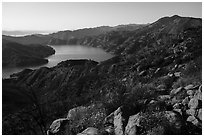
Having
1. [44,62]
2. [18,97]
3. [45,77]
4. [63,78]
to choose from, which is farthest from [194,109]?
[44,62]

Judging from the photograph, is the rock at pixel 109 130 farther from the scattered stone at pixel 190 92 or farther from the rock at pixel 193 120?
the scattered stone at pixel 190 92

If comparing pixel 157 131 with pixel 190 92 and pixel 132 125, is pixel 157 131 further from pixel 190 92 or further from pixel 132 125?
pixel 190 92

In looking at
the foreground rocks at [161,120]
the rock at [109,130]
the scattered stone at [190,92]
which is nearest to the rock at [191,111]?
the foreground rocks at [161,120]

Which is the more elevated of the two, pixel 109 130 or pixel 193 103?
pixel 193 103

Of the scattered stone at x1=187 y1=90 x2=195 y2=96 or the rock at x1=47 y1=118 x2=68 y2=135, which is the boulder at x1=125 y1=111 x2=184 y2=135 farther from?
the rock at x1=47 y1=118 x2=68 y2=135

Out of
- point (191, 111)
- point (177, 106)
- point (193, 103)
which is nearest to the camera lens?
point (191, 111)

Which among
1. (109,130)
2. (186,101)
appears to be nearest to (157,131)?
(109,130)

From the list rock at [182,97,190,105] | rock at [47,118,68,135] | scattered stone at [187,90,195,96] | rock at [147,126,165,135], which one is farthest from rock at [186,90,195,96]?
rock at [47,118,68,135]

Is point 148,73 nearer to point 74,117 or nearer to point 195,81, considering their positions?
point 195,81

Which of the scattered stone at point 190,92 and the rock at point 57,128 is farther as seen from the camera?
the rock at point 57,128
